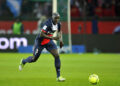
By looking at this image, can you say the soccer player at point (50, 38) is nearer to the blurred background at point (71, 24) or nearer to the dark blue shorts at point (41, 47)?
the dark blue shorts at point (41, 47)

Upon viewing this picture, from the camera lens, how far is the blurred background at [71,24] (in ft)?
106

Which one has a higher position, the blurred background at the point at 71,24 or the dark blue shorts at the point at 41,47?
the dark blue shorts at the point at 41,47

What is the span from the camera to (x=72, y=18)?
34.0 m

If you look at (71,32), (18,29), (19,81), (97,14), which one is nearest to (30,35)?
(18,29)

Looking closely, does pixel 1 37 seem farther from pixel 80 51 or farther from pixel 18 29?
pixel 80 51

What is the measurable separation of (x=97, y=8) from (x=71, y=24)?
2.49 metres

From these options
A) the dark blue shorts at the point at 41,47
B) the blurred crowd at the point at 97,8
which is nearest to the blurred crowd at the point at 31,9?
→ the blurred crowd at the point at 97,8

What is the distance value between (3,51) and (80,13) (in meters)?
6.70

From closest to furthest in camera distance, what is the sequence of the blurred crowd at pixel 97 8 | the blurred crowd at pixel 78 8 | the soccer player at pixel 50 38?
the soccer player at pixel 50 38 → the blurred crowd at pixel 78 8 → the blurred crowd at pixel 97 8

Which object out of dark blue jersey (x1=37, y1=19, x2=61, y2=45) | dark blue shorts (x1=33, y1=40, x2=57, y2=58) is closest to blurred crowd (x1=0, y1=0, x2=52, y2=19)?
dark blue shorts (x1=33, y1=40, x2=57, y2=58)

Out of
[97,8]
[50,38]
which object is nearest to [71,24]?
[97,8]

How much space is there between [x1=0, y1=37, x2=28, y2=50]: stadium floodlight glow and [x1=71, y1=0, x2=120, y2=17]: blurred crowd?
4751 millimetres

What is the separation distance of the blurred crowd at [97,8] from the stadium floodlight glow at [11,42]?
15.6 feet

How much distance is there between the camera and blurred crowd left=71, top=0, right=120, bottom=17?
34375 mm
